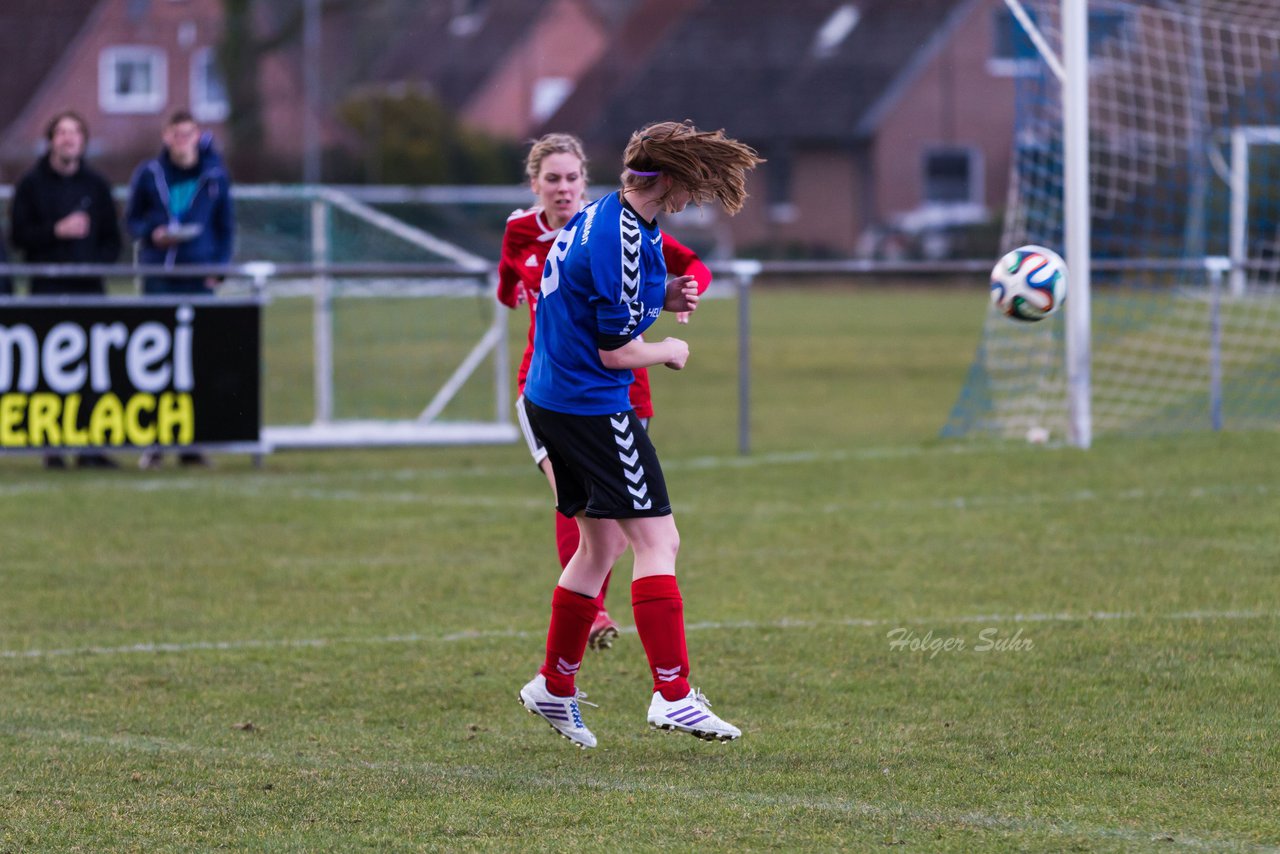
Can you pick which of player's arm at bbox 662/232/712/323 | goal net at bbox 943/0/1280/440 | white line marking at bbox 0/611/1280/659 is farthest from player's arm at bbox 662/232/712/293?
goal net at bbox 943/0/1280/440

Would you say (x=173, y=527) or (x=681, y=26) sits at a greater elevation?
(x=681, y=26)

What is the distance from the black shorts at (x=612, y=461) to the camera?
5.03 m

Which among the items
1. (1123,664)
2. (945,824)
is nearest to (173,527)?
(1123,664)

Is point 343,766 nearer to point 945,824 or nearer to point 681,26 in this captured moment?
point 945,824

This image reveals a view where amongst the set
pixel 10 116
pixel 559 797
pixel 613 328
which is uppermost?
pixel 10 116

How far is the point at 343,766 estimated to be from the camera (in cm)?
494

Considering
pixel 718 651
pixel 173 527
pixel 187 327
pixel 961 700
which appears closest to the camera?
pixel 961 700

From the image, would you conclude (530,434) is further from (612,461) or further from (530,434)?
(612,461)

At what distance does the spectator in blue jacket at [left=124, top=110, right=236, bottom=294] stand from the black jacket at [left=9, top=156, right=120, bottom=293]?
27 centimetres

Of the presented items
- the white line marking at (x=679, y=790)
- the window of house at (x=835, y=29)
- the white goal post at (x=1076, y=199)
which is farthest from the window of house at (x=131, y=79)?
the white line marking at (x=679, y=790)

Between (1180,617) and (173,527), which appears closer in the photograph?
(1180,617)

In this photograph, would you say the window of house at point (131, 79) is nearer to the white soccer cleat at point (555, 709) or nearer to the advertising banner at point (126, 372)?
the advertising banner at point (126, 372)

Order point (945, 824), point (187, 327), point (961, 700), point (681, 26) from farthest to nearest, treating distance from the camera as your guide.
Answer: point (681, 26), point (187, 327), point (961, 700), point (945, 824)

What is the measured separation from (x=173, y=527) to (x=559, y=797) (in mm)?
5354
